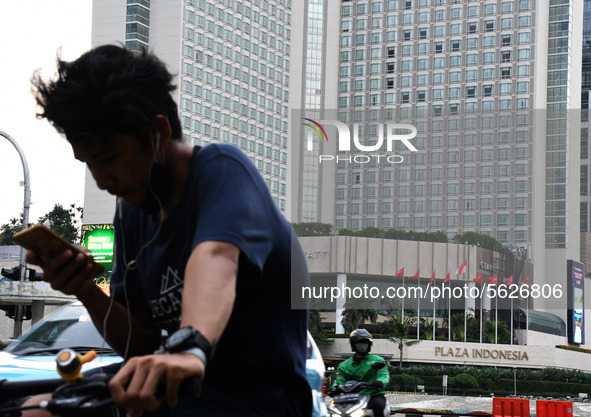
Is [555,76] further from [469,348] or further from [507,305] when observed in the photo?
[469,348]

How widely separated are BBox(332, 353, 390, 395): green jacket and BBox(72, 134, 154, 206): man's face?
9.61 meters

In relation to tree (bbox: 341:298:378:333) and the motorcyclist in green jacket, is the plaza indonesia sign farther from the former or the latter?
the motorcyclist in green jacket

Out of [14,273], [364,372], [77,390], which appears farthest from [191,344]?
[14,273]

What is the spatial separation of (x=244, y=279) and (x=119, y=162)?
32cm

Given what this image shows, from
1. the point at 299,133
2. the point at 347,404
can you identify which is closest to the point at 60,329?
the point at 347,404

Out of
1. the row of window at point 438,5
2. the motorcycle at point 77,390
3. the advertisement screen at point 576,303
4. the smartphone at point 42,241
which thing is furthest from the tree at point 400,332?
the motorcycle at point 77,390

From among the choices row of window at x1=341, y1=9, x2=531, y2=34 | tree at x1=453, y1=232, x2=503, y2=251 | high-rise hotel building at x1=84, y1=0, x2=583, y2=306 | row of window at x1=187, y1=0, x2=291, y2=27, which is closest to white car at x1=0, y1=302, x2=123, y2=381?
row of window at x1=187, y1=0, x2=291, y2=27

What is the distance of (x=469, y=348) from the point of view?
317 feet

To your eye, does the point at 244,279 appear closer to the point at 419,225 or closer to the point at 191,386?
the point at 191,386

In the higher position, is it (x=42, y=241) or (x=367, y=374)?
(x=42, y=241)

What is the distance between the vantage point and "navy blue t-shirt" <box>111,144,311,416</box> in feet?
6.31

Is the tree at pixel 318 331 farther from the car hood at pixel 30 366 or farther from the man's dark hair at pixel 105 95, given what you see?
the man's dark hair at pixel 105 95

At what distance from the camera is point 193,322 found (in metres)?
1.70

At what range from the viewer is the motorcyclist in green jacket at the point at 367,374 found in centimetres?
1134
